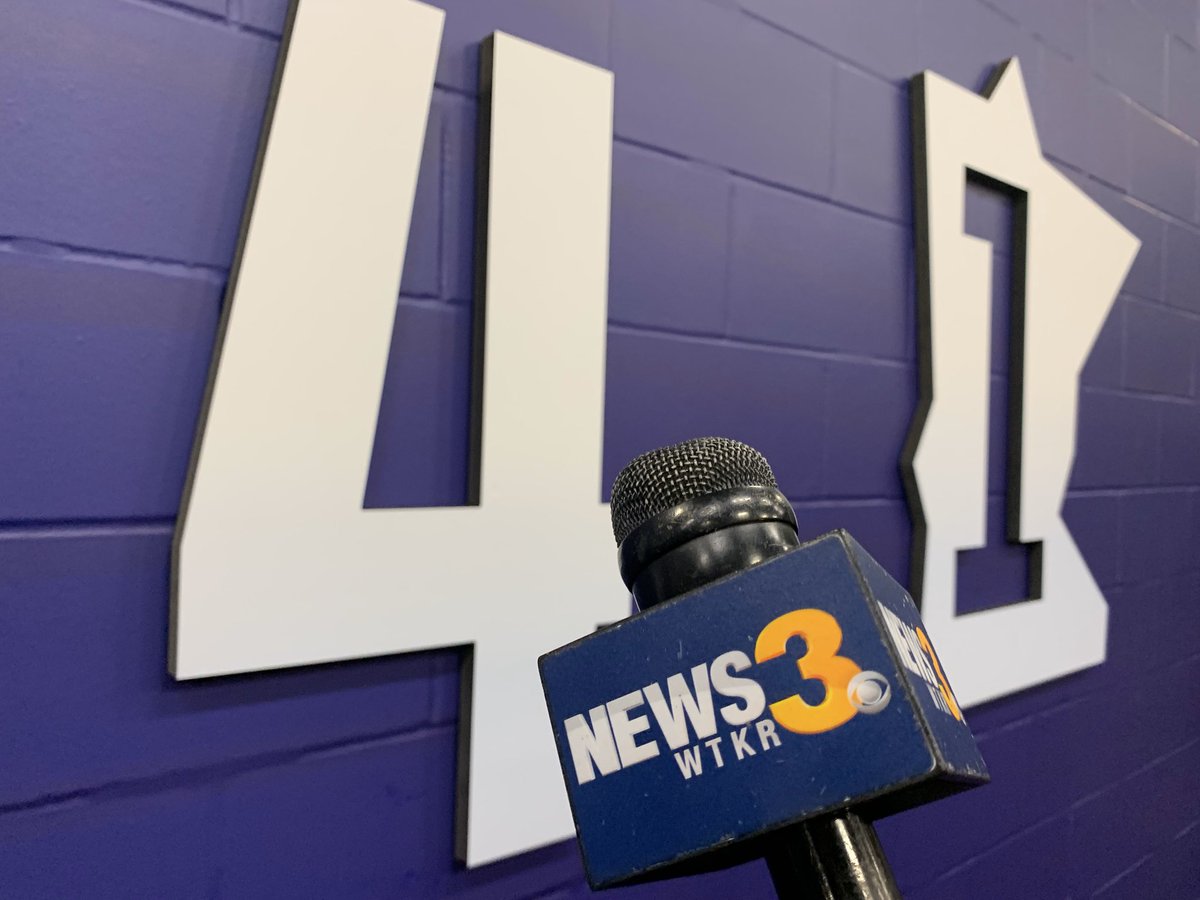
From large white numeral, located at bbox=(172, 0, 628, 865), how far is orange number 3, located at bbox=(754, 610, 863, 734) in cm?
43

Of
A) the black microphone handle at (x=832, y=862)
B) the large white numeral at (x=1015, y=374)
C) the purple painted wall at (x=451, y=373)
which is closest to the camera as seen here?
the black microphone handle at (x=832, y=862)

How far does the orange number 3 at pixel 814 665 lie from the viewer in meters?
0.36

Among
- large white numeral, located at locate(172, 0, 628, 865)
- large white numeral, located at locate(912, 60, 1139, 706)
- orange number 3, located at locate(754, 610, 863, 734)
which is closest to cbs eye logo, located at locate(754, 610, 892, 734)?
orange number 3, located at locate(754, 610, 863, 734)

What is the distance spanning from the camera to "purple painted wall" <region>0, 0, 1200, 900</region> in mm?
603

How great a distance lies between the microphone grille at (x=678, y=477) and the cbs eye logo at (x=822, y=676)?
70 mm

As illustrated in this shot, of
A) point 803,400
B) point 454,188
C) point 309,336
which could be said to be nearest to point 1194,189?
point 803,400

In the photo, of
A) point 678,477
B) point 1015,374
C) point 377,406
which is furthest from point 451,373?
point 1015,374

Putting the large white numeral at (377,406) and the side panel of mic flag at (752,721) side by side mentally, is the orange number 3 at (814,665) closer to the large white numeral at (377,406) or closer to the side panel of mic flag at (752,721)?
the side panel of mic flag at (752,721)

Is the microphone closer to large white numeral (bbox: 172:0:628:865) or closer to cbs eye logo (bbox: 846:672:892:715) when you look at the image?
cbs eye logo (bbox: 846:672:892:715)

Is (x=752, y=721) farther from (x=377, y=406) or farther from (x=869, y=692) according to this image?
(x=377, y=406)

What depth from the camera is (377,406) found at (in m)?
0.72

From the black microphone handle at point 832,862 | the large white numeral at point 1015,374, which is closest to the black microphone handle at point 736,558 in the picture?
the black microphone handle at point 832,862

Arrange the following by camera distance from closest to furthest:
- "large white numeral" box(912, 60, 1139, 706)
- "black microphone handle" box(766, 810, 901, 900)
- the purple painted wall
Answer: "black microphone handle" box(766, 810, 901, 900), the purple painted wall, "large white numeral" box(912, 60, 1139, 706)

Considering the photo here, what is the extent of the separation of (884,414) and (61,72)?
3.08 feet
